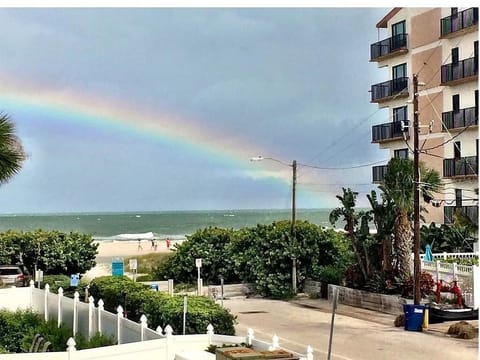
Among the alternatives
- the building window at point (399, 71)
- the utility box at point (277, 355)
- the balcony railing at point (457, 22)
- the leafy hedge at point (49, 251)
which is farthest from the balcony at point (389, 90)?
the utility box at point (277, 355)

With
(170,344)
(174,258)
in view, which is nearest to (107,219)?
(174,258)

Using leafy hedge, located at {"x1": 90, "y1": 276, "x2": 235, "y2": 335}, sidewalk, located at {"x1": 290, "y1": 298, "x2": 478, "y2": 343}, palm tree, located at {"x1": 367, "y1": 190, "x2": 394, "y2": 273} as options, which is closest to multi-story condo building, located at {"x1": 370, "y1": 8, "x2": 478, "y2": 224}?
palm tree, located at {"x1": 367, "y1": 190, "x2": 394, "y2": 273}

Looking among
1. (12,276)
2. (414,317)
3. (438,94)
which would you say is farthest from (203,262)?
(438,94)

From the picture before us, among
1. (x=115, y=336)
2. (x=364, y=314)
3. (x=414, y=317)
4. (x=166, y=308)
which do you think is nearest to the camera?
(x=115, y=336)

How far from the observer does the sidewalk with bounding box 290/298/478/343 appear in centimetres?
1071

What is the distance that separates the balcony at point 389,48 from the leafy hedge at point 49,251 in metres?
8.21

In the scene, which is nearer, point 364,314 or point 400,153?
point 364,314

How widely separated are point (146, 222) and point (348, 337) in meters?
47.0

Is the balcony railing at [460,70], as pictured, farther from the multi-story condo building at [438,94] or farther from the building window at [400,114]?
the building window at [400,114]

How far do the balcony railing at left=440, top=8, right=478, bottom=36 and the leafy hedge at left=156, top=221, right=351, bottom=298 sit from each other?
16.5ft

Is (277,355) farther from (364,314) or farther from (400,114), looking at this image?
(400,114)

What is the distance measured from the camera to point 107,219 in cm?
6194

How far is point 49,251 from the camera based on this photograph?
16.8 m
